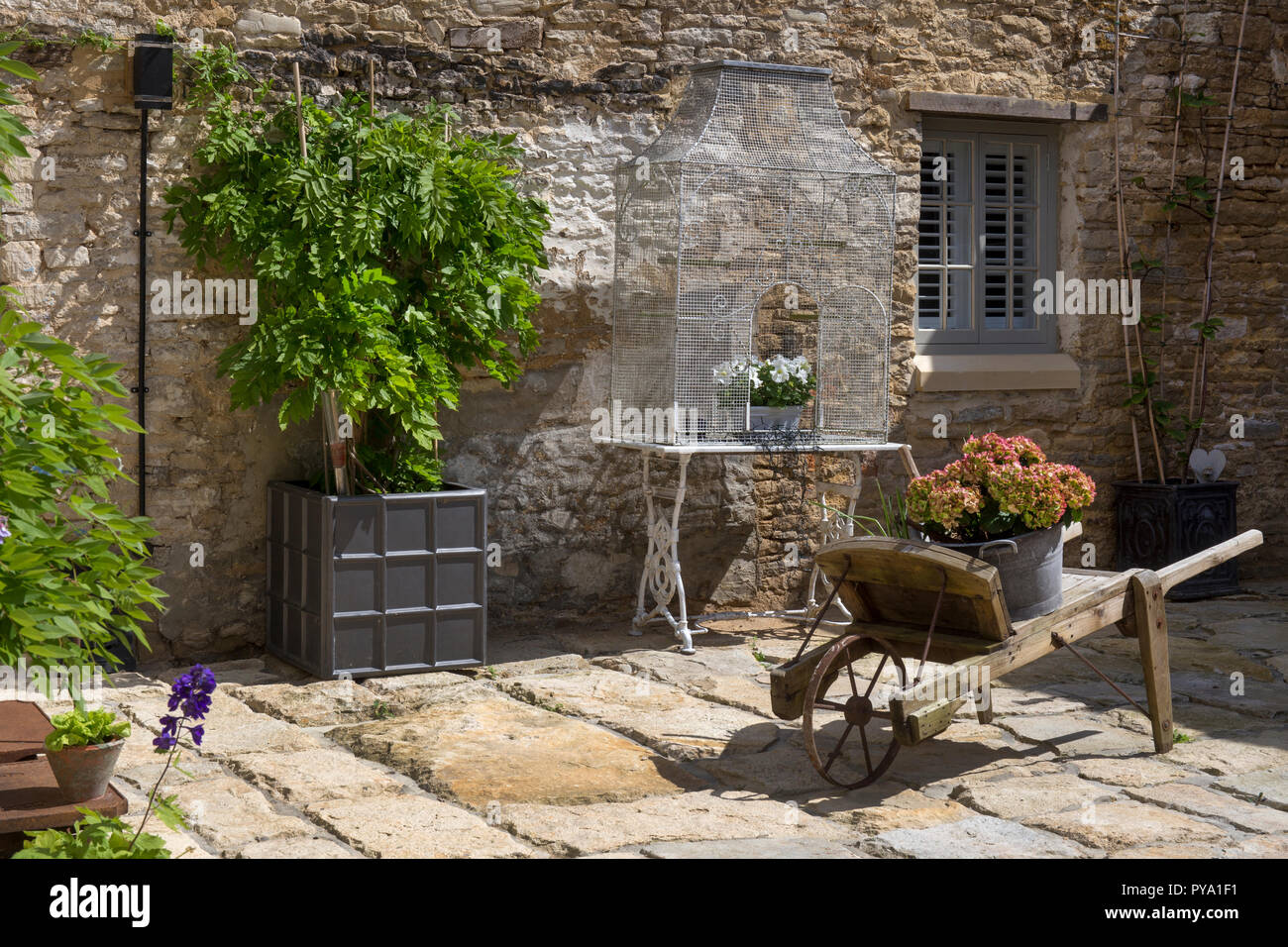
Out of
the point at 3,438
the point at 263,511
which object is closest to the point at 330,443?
the point at 263,511

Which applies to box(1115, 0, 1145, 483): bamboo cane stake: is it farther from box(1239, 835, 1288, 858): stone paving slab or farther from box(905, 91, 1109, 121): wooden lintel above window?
box(1239, 835, 1288, 858): stone paving slab

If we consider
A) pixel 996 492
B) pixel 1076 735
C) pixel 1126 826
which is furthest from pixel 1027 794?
pixel 996 492

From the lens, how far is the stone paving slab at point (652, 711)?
472 cm

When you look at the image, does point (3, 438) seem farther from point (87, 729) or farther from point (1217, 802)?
point (1217, 802)

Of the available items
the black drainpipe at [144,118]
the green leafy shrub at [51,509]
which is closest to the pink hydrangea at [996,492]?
the green leafy shrub at [51,509]

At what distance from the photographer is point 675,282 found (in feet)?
20.5

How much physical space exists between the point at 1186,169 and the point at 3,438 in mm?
7008

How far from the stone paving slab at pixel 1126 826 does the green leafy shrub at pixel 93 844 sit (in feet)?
7.59

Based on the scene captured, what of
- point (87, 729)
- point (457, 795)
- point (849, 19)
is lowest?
point (457, 795)

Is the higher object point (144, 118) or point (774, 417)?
point (144, 118)

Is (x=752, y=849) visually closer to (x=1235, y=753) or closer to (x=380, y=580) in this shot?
(x=1235, y=753)

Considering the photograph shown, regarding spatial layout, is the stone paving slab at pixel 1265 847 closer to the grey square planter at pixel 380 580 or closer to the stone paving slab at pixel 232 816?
the stone paving slab at pixel 232 816

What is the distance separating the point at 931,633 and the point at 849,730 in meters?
0.42

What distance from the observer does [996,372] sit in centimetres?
754
